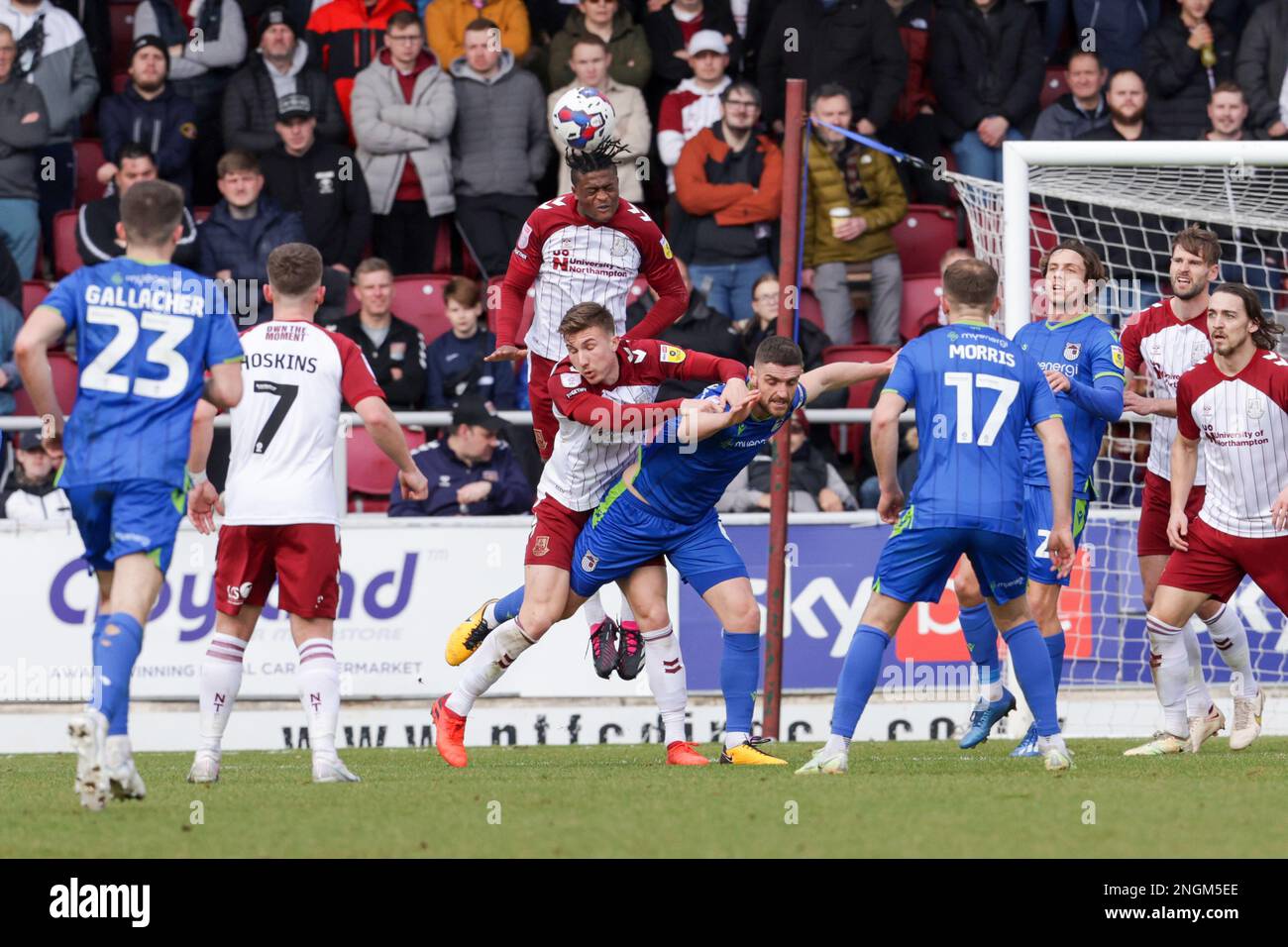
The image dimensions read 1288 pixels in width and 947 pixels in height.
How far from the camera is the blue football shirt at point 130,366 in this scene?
7.05 m

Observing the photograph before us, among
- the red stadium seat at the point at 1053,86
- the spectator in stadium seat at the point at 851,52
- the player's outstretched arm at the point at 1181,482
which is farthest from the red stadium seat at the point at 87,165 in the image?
the player's outstretched arm at the point at 1181,482

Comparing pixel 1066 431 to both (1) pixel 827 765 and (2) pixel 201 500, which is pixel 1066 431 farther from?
(2) pixel 201 500

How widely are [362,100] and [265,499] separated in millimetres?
8054

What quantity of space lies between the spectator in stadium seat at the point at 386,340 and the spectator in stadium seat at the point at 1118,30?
21.6 feet

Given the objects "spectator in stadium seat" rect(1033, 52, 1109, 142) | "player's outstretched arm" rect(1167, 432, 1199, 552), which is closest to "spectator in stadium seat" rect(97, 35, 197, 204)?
"spectator in stadium seat" rect(1033, 52, 1109, 142)

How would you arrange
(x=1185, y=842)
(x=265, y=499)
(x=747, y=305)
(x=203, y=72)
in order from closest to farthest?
(x=1185, y=842) < (x=265, y=499) < (x=747, y=305) < (x=203, y=72)

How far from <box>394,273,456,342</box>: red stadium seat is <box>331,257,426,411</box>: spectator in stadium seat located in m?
1.09

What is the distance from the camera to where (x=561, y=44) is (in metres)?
15.8

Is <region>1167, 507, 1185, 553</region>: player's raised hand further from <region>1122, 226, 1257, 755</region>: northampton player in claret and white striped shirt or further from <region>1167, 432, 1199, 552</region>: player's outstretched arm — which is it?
<region>1122, 226, 1257, 755</region>: northampton player in claret and white striped shirt

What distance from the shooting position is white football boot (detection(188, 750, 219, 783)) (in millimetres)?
8297

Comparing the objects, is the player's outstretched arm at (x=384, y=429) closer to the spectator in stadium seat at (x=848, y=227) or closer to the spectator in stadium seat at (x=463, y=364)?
the spectator in stadium seat at (x=463, y=364)
